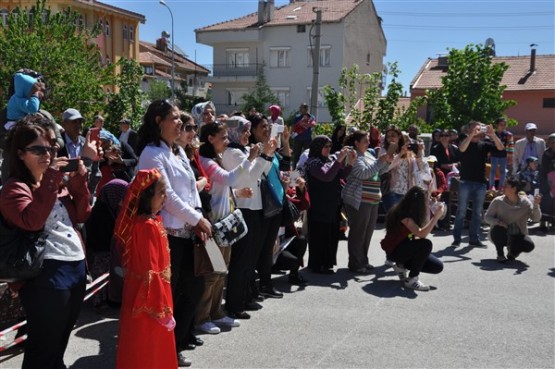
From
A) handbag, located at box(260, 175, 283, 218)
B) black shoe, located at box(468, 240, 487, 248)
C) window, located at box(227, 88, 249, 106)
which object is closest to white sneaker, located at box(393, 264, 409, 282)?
handbag, located at box(260, 175, 283, 218)

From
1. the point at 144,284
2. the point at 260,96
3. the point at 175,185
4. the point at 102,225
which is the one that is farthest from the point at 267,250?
the point at 260,96

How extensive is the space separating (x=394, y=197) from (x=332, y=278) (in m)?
1.96

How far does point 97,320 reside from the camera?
557 cm

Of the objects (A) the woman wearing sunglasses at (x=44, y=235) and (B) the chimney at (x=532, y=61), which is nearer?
(A) the woman wearing sunglasses at (x=44, y=235)

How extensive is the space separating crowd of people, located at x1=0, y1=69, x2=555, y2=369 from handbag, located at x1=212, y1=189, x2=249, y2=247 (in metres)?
0.19

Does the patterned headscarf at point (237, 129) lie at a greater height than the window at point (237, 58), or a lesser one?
lesser

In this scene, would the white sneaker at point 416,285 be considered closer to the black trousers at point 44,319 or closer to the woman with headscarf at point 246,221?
the woman with headscarf at point 246,221

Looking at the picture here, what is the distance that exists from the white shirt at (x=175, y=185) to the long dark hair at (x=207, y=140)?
808 millimetres

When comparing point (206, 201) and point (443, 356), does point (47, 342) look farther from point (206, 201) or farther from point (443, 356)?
point (443, 356)

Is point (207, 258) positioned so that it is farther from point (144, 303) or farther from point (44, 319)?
point (44, 319)

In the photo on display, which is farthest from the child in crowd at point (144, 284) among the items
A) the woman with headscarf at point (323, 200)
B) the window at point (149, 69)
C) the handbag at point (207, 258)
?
the window at point (149, 69)

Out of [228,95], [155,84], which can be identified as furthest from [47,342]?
[155,84]

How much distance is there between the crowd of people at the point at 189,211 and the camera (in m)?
3.48

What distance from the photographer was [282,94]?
46625mm
